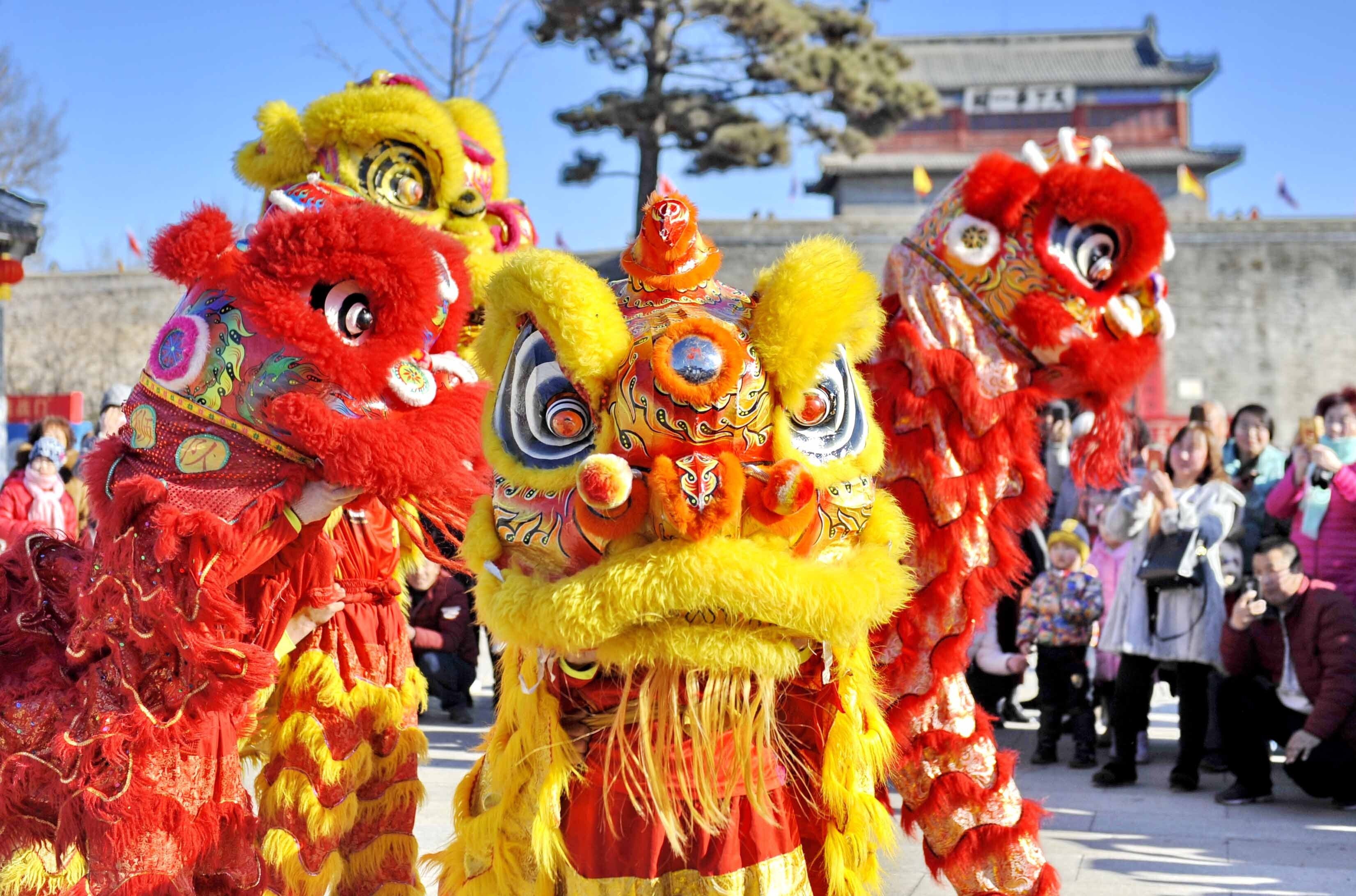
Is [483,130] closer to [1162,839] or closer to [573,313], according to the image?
[573,313]

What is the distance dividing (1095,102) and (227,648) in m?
29.9

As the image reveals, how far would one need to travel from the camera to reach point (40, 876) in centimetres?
232

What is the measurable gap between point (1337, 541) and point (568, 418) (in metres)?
4.10

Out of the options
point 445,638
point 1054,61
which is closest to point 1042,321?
point 445,638

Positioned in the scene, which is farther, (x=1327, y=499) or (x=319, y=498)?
(x=1327, y=499)

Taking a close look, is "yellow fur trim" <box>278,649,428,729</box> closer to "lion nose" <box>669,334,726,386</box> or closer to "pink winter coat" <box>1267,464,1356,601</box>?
"lion nose" <box>669,334,726,386</box>

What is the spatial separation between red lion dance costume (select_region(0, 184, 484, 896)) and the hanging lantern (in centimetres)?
795

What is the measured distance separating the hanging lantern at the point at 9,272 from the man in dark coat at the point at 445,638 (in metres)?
4.94

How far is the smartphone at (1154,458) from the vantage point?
5.26m

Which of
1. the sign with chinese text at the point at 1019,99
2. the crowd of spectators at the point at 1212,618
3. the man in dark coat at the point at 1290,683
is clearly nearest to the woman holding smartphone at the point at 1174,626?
the crowd of spectators at the point at 1212,618

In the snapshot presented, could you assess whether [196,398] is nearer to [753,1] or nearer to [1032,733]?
[1032,733]

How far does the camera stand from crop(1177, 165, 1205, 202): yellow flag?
19.1 metres

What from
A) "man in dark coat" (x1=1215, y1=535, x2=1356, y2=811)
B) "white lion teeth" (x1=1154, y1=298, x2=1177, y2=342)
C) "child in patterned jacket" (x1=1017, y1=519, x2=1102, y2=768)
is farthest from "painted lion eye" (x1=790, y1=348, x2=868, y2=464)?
"child in patterned jacket" (x1=1017, y1=519, x2=1102, y2=768)

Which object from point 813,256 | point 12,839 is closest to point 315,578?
point 12,839
